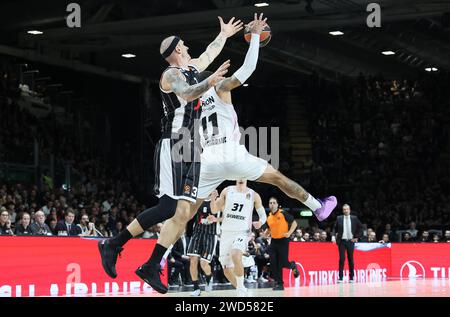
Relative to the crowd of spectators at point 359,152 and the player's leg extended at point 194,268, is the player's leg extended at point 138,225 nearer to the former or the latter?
the player's leg extended at point 194,268

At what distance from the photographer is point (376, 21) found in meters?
27.6

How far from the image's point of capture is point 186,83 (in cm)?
873

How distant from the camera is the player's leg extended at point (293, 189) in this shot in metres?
9.80

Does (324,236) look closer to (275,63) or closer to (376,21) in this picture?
(376,21)

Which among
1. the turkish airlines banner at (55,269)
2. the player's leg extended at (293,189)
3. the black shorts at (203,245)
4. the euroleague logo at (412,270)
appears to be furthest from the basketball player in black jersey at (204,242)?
the euroleague logo at (412,270)

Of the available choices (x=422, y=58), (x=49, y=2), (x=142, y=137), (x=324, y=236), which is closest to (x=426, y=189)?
(x=422, y=58)

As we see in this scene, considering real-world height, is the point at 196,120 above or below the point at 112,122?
below

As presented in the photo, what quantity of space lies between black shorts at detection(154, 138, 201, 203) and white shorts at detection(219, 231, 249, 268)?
20.0 feet

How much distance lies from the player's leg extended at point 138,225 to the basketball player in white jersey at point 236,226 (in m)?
5.76

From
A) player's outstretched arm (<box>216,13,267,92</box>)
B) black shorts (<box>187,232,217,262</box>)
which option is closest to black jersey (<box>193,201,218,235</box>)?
black shorts (<box>187,232,217,262</box>)

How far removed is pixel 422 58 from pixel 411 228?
860cm

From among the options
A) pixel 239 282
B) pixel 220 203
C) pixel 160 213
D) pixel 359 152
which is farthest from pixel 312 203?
pixel 359 152

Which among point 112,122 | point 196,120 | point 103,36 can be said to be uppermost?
point 103,36
